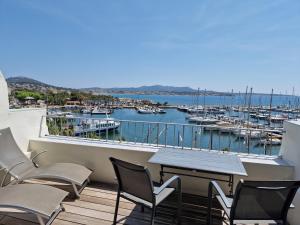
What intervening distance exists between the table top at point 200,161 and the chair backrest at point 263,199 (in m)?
0.55

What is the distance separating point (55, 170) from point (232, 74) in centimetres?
2967

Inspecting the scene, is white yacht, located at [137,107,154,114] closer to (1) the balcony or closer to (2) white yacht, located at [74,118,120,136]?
(2) white yacht, located at [74,118,120,136]

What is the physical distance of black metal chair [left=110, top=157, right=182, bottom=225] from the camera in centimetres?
221

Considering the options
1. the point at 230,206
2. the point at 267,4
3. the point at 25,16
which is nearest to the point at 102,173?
the point at 230,206

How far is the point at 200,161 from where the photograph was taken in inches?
116

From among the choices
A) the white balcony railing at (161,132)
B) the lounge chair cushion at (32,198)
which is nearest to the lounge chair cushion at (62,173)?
the lounge chair cushion at (32,198)

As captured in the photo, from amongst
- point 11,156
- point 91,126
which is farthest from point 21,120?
point 91,126

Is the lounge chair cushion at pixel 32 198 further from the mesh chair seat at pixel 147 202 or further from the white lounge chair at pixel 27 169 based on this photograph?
the mesh chair seat at pixel 147 202

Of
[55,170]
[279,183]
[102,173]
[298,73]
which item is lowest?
[102,173]

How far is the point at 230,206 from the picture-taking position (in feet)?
6.75

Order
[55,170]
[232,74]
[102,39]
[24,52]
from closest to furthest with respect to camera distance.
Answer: [55,170]
[102,39]
[24,52]
[232,74]

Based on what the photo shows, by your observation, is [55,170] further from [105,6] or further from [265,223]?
[105,6]

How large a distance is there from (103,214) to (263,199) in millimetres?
1912

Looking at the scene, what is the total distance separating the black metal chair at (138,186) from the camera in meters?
2.21
